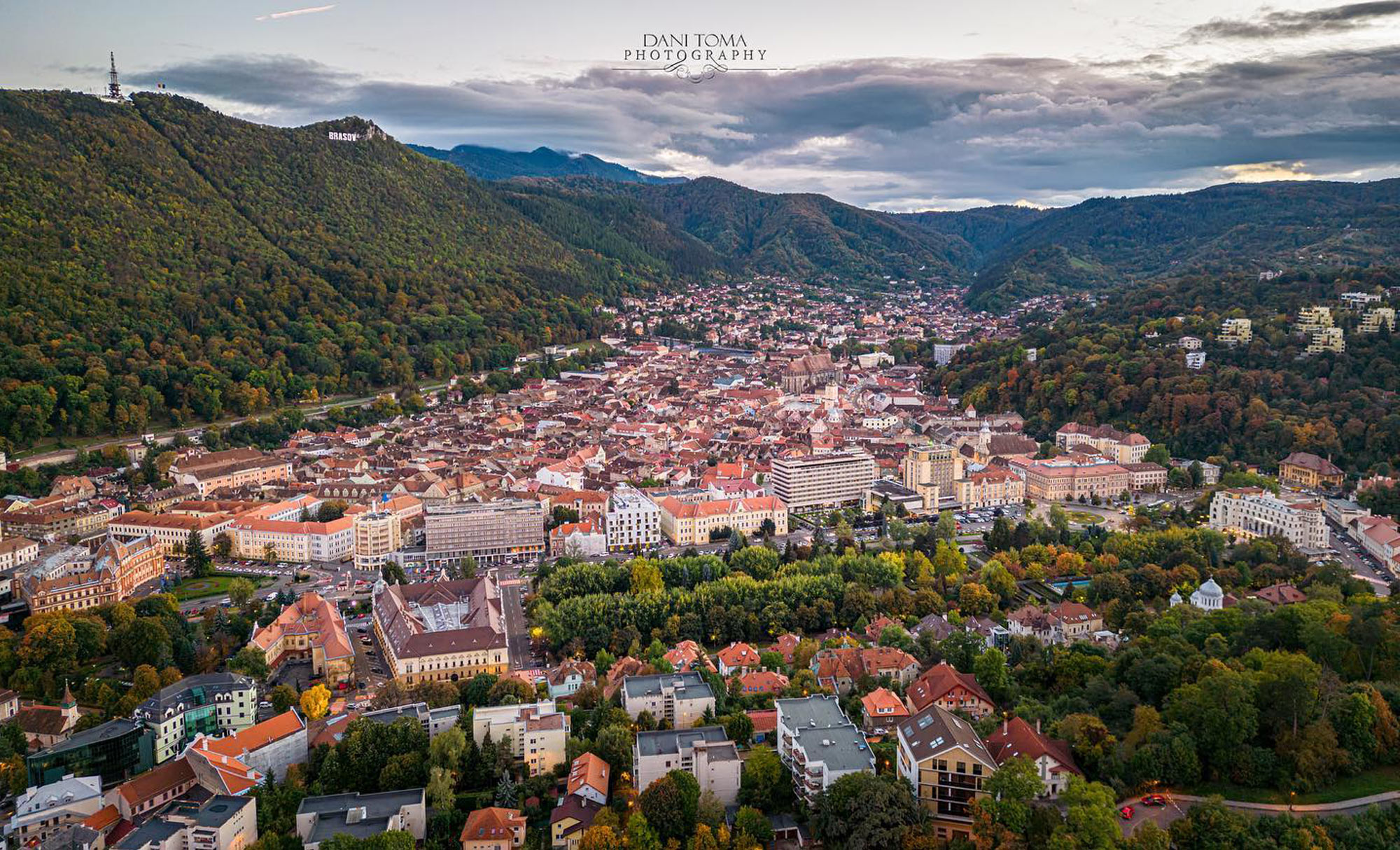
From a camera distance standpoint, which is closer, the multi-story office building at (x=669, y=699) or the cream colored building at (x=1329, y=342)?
the multi-story office building at (x=669, y=699)

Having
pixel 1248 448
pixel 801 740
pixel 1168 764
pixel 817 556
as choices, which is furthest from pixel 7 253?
pixel 1248 448

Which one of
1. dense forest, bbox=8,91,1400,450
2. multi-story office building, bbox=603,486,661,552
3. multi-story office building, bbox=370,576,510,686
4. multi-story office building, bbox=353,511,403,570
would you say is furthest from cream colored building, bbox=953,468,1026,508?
multi-story office building, bbox=353,511,403,570

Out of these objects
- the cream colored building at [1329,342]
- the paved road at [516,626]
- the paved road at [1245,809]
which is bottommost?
the paved road at [516,626]

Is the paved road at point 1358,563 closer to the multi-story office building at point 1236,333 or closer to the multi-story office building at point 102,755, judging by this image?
the multi-story office building at point 1236,333

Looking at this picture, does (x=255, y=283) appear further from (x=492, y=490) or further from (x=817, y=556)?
(x=817, y=556)

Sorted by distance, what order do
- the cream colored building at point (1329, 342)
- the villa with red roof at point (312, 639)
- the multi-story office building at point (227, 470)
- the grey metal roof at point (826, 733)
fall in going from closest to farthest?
the grey metal roof at point (826, 733), the villa with red roof at point (312, 639), the multi-story office building at point (227, 470), the cream colored building at point (1329, 342)

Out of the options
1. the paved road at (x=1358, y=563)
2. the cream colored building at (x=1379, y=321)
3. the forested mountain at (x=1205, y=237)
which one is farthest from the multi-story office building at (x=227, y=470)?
the forested mountain at (x=1205, y=237)
